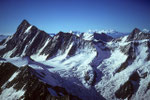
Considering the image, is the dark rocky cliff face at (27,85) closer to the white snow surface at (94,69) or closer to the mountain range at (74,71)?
the mountain range at (74,71)

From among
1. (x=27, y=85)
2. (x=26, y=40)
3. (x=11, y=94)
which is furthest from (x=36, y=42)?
(x=27, y=85)

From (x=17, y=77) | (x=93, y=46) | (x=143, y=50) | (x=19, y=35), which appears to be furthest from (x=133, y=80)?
(x=19, y=35)

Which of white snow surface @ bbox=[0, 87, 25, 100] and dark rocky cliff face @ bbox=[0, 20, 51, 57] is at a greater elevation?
dark rocky cliff face @ bbox=[0, 20, 51, 57]

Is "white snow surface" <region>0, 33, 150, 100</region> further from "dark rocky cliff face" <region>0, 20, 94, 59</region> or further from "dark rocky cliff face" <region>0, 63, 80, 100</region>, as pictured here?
"dark rocky cliff face" <region>0, 20, 94, 59</region>

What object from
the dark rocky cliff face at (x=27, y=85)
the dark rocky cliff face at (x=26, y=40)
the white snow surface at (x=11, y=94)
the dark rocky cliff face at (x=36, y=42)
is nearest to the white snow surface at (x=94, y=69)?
the dark rocky cliff face at (x=27, y=85)

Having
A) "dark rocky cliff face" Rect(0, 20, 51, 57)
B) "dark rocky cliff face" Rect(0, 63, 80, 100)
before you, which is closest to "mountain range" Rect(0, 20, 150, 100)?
"dark rocky cliff face" Rect(0, 63, 80, 100)

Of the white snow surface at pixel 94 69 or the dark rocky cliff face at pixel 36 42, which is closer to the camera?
the white snow surface at pixel 94 69

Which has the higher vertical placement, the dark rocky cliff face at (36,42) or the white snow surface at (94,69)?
the dark rocky cliff face at (36,42)

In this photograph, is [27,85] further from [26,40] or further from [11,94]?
[26,40]
